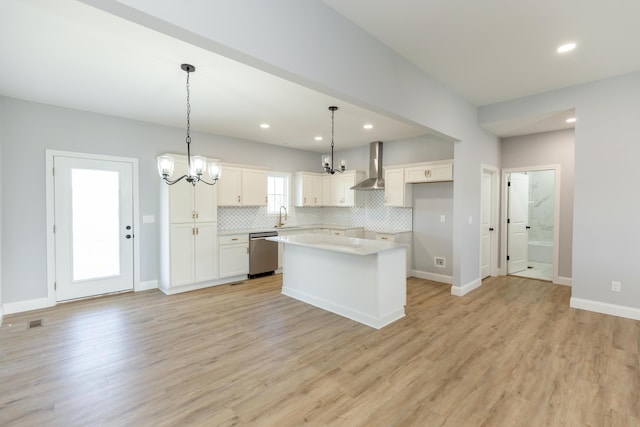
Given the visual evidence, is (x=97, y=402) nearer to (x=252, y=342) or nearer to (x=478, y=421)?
(x=252, y=342)

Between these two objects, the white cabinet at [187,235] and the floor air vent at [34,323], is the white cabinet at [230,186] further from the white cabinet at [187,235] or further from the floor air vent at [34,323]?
the floor air vent at [34,323]

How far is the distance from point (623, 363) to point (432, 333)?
1591 mm

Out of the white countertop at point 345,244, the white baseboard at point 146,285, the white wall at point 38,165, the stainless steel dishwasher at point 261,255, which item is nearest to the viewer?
the white countertop at point 345,244

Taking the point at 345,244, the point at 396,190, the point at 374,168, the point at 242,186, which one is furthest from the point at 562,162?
the point at 242,186

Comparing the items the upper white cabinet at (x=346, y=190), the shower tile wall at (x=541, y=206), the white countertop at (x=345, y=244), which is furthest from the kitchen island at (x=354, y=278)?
the shower tile wall at (x=541, y=206)

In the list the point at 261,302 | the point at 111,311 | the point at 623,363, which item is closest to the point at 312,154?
the point at 261,302

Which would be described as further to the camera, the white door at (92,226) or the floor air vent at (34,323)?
the white door at (92,226)

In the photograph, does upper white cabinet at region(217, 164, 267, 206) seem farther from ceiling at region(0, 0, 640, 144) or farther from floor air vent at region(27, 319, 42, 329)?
floor air vent at region(27, 319, 42, 329)

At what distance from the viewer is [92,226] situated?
439cm

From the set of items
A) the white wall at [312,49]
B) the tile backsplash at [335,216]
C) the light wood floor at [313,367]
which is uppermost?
the white wall at [312,49]

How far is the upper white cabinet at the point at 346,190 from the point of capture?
664 cm

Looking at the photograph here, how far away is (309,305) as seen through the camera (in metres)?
4.12

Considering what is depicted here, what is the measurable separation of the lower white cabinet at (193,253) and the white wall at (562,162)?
5.94m

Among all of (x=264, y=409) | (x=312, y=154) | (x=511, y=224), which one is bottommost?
(x=264, y=409)
